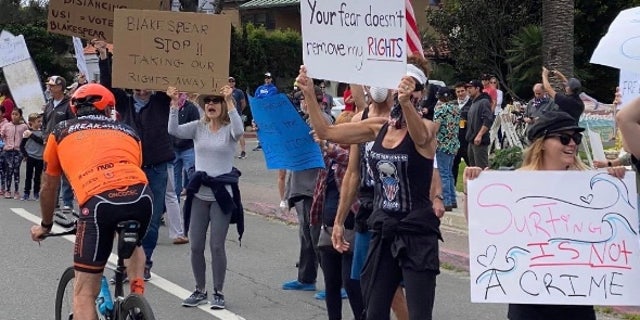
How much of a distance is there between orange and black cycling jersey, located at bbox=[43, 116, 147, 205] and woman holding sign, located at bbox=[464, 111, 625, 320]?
6.26 feet

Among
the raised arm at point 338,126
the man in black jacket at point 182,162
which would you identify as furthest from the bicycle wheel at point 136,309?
the man in black jacket at point 182,162

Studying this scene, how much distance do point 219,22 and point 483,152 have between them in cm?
709

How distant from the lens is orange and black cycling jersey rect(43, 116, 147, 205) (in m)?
5.43

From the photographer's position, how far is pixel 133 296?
17.6ft

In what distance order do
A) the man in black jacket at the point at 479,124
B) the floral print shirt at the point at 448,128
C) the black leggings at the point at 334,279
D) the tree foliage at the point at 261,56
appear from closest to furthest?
the black leggings at the point at 334,279, the floral print shirt at the point at 448,128, the man in black jacket at the point at 479,124, the tree foliage at the point at 261,56

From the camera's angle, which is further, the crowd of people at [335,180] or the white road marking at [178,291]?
the white road marking at [178,291]

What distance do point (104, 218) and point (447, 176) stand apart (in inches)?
330

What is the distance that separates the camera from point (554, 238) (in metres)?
4.75

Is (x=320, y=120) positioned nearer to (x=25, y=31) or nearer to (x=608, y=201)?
(x=608, y=201)

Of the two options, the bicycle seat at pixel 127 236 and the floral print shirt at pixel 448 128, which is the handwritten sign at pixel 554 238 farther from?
the floral print shirt at pixel 448 128

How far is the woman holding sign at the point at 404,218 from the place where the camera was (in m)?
5.42

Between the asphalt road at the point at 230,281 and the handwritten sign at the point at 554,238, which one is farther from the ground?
the handwritten sign at the point at 554,238

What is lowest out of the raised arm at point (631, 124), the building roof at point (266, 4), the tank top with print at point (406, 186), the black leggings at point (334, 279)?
the black leggings at point (334, 279)

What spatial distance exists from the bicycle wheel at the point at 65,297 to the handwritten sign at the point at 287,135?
2.37 m
